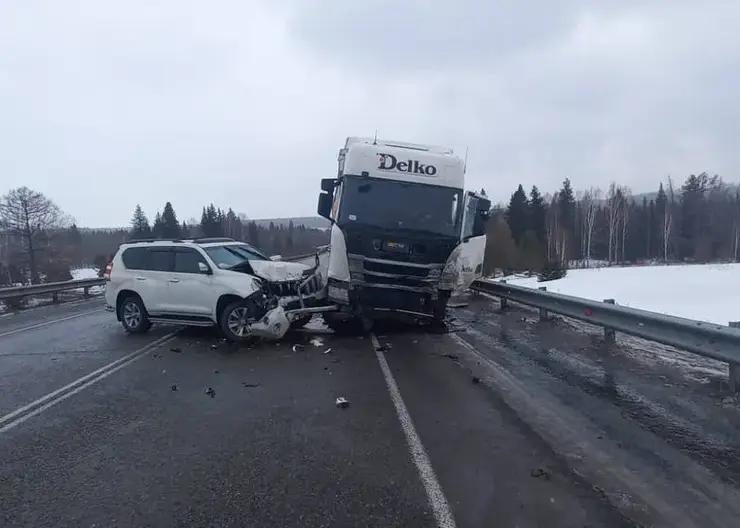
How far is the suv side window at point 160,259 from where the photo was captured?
37.5 feet

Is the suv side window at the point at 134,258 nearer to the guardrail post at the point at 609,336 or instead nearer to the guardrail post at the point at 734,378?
the guardrail post at the point at 609,336

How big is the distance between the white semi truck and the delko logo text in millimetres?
20

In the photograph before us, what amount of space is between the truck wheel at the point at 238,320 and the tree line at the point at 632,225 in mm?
70031

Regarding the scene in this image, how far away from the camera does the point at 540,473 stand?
4.45 metres

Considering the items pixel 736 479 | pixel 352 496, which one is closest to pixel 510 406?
pixel 736 479

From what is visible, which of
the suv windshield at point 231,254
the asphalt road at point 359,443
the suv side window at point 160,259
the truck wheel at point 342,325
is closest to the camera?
the asphalt road at point 359,443

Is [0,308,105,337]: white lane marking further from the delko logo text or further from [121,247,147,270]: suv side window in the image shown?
the delko logo text

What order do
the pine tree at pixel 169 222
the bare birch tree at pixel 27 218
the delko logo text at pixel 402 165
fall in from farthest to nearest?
the pine tree at pixel 169 222, the bare birch tree at pixel 27 218, the delko logo text at pixel 402 165

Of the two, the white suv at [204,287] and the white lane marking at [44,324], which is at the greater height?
the white suv at [204,287]

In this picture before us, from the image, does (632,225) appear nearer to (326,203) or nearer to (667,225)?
(667,225)

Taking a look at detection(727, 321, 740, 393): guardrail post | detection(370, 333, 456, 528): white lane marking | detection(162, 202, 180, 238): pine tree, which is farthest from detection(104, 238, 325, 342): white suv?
detection(162, 202, 180, 238): pine tree

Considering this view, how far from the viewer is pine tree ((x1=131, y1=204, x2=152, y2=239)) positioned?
6756cm

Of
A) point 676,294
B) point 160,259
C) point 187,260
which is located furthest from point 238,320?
point 676,294

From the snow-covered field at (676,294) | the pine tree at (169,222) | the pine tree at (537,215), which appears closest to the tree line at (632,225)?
the pine tree at (537,215)
